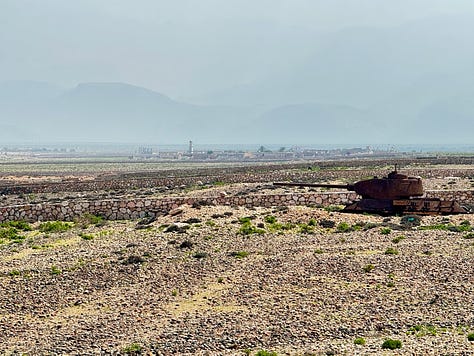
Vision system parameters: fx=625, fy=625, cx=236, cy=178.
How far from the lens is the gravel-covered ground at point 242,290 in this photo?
15344 millimetres

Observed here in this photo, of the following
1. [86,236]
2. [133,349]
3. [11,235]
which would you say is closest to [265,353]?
[133,349]

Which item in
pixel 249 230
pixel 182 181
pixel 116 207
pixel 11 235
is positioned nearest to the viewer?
pixel 249 230

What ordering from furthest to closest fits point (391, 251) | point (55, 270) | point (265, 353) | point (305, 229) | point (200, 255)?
point (305, 229), point (200, 255), point (391, 251), point (55, 270), point (265, 353)

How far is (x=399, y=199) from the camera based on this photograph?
1231 inches

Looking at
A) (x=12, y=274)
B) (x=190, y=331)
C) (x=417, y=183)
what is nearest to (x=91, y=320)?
(x=190, y=331)

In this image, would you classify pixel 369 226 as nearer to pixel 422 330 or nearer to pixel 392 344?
pixel 422 330

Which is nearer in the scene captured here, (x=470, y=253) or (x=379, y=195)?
(x=470, y=253)

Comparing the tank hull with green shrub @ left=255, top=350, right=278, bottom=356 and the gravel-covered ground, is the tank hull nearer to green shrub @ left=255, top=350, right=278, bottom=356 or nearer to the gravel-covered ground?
the gravel-covered ground

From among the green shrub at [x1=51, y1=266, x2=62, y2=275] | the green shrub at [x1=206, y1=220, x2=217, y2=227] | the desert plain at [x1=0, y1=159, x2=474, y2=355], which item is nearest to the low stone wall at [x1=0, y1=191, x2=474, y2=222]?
the green shrub at [x1=206, y1=220, x2=217, y2=227]

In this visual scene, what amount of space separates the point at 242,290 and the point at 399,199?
14762 millimetres

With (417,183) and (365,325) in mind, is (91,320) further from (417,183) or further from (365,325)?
(417,183)

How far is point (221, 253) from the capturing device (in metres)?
23.8

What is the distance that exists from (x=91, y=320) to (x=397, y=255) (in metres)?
11.3

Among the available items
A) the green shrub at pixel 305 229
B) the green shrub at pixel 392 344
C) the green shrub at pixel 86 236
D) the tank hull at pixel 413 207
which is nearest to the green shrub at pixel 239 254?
the green shrub at pixel 305 229
